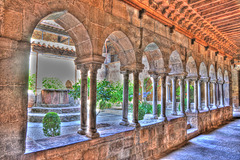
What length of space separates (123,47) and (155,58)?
1227mm

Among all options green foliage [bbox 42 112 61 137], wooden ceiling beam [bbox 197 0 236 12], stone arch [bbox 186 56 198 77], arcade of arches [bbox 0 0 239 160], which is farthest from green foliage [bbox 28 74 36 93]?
wooden ceiling beam [bbox 197 0 236 12]

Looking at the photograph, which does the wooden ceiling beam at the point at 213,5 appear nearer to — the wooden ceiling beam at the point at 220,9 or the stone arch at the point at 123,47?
the wooden ceiling beam at the point at 220,9

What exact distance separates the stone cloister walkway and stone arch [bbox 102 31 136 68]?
2.29 metres

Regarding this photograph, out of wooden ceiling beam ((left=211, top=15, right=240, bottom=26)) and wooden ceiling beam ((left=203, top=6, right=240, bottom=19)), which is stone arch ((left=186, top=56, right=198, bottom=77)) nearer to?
wooden ceiling beam ((left=211, top=15, right=240, bottom=26))

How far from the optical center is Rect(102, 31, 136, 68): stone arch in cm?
349

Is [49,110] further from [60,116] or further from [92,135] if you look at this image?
[92,135]

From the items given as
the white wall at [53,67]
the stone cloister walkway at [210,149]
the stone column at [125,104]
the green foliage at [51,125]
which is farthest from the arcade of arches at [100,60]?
the white wall at [53,67]

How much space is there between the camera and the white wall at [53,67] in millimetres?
8071

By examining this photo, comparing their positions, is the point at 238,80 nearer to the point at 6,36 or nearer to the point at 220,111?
the point at 220,111

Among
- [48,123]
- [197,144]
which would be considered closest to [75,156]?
[48,123]

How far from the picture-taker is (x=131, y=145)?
331 centimetres

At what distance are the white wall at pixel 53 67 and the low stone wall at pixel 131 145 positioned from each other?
602 centimetres

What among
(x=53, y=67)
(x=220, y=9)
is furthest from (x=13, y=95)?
(x=53, y=67)

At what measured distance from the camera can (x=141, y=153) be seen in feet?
11.6
